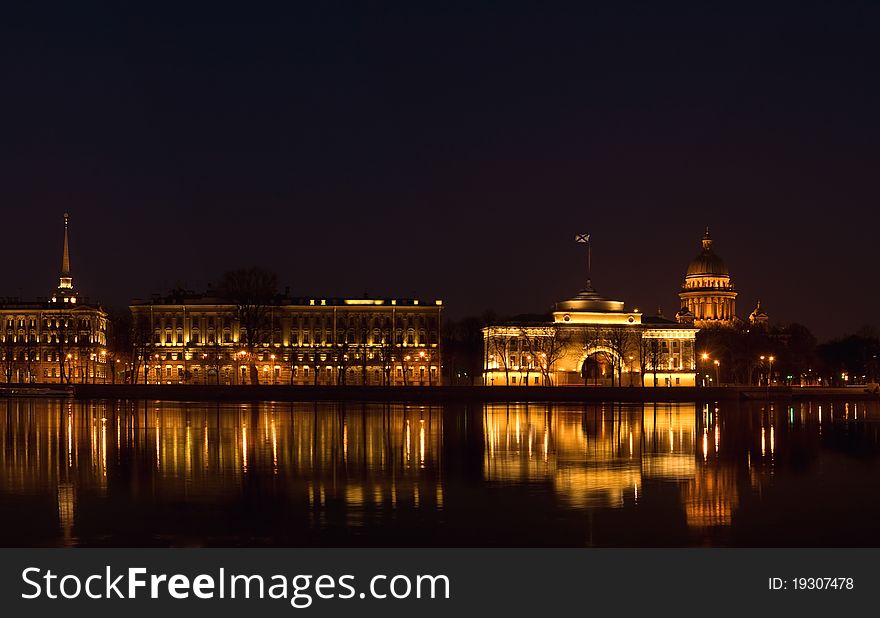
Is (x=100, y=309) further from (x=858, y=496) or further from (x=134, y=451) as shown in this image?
(x=858, y=496)

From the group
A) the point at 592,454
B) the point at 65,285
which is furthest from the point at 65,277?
the point at 592,454

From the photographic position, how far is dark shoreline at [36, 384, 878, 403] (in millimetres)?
101250

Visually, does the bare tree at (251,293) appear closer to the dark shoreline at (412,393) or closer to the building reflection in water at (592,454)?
the dark shoreline at (412,393)

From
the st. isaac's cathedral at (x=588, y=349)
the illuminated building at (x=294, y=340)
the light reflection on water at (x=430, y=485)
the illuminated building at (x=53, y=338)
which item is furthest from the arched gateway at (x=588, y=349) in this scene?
the light reflection on water at (x=430, y=485)

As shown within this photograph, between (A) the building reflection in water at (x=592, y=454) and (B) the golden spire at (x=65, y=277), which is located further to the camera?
(B) the golden spire at (x=65, y=277)

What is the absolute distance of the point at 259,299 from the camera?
478 ft

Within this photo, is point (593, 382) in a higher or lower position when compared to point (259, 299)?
lower

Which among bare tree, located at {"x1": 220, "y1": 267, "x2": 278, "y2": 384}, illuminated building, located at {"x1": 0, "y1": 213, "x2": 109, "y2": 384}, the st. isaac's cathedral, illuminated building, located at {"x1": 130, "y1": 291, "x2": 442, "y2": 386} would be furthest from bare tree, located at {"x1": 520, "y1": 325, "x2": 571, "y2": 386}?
illuminated building, located at {"x1": 0, "y1": 213, "x2": 109, "y2": 384}

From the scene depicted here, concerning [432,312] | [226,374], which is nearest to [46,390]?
[226,374]

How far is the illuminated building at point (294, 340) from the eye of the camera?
15800 cm

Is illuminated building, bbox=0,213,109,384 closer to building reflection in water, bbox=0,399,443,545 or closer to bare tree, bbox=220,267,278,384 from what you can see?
bare tree, bbox=220,267,278,384

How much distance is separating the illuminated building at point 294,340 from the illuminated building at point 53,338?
33.7 ft

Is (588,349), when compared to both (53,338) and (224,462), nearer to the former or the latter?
(53,338)
